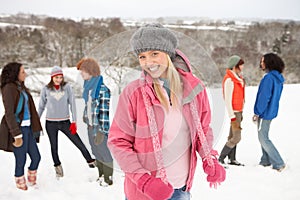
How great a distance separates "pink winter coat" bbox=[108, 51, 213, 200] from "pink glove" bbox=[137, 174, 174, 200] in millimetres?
29

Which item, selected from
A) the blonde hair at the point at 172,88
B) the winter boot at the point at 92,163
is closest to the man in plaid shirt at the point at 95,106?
the blonde hair at the point at 172,88

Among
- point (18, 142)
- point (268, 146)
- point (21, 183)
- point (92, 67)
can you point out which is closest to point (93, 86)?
point (92, 67)

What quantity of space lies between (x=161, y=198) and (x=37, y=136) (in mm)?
2266

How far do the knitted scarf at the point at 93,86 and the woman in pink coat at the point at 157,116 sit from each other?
125 millimetres

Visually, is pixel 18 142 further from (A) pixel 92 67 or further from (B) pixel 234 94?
(B) pixel 234 94

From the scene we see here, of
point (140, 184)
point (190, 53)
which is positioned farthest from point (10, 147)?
point (190, 53)

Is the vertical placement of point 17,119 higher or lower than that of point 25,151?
higher

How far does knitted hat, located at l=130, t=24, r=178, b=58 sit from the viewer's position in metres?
1.22

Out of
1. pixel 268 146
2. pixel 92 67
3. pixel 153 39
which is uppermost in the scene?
Answer: pixel 153 39

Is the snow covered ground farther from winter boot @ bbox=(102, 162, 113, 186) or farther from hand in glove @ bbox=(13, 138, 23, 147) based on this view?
hand in glove @ bbox=(13, 138, 23, 147)

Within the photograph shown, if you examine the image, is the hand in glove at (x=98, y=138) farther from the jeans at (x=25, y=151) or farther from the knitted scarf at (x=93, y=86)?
the jeans at (x=25, y=151)

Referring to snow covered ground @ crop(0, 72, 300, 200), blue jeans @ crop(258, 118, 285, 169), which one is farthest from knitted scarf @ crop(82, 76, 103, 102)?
blue jeans @ crop(258, 118, 285, 169)

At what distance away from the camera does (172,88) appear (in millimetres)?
1331

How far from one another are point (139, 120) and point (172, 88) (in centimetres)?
22
